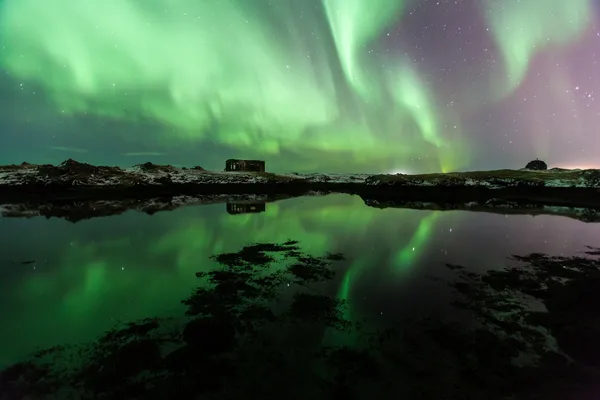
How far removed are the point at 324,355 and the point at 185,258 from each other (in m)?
14.1

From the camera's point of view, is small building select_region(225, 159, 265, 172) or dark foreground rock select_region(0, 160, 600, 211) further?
small building select_region(225, 159, 265, 172)

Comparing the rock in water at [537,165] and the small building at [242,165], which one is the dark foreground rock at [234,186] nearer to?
the small building at [242,165]

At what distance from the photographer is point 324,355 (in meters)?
8.48

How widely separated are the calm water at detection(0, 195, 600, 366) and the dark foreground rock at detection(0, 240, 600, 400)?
118 cm

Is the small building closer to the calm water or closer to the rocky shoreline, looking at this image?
the rocky shoreline

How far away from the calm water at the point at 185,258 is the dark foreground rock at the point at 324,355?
118cm

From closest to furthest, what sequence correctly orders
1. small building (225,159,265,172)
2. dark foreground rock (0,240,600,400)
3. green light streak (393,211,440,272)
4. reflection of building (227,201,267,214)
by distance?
dark foreground rock (0,240,600,400) → green light streak (393,211,440,272) → reflection of building (227,201,267,214) → small building (225,159,265,172)

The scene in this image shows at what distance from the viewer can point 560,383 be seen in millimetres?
7160

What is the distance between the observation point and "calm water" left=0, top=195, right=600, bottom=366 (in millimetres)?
11195

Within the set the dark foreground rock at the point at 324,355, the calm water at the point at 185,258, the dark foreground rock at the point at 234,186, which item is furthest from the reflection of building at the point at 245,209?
the dark foreground rock at the point at 234,186

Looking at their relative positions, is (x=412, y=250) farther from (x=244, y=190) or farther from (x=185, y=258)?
(x=244, y=190)

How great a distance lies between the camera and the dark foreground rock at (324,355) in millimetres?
→ 7027

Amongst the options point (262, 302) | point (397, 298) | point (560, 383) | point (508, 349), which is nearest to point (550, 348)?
point (508, 349)

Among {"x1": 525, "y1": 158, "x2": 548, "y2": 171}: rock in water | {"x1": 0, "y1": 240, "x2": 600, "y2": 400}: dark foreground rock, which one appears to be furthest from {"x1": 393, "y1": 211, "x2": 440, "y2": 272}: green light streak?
{"x1": 525, "y1": 158, "x2": 548, "y2": 171}: rock in water
